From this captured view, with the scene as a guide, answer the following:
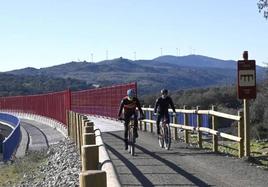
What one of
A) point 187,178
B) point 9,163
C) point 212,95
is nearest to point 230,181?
point 187,178

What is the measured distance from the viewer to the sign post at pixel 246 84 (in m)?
15.6

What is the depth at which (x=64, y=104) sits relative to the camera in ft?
124

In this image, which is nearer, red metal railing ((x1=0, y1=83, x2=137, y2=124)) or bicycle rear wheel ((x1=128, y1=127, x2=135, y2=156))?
bicycle rear wheel ((x1=128, y1=127, x2=135, y2=156))

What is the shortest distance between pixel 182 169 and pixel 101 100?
91.5 ft

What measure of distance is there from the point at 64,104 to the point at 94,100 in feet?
21.5

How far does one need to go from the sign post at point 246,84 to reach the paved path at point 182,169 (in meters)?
0.82

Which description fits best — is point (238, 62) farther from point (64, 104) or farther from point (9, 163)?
point (64, 104)

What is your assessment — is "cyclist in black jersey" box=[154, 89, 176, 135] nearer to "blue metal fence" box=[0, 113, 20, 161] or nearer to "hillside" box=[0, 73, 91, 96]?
"blue metal fence" box=[0, 113, 20, 161]

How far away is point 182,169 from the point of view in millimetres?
13672

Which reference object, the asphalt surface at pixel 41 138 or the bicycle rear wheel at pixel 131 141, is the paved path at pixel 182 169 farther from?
the asphalt surface at pixel 41 138

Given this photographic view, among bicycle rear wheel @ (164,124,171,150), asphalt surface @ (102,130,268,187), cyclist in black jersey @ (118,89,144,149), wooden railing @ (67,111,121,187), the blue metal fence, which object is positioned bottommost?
the blue metal fence

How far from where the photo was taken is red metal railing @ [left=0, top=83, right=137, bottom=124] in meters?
35.9

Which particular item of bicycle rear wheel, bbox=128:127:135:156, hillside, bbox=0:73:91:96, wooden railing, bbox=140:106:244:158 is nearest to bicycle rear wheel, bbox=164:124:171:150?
wooden railing, bbox=140:106:244:158

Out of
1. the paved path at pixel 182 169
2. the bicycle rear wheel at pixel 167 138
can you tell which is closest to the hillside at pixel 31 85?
the bicycle rear wheel at pixel 167 138
